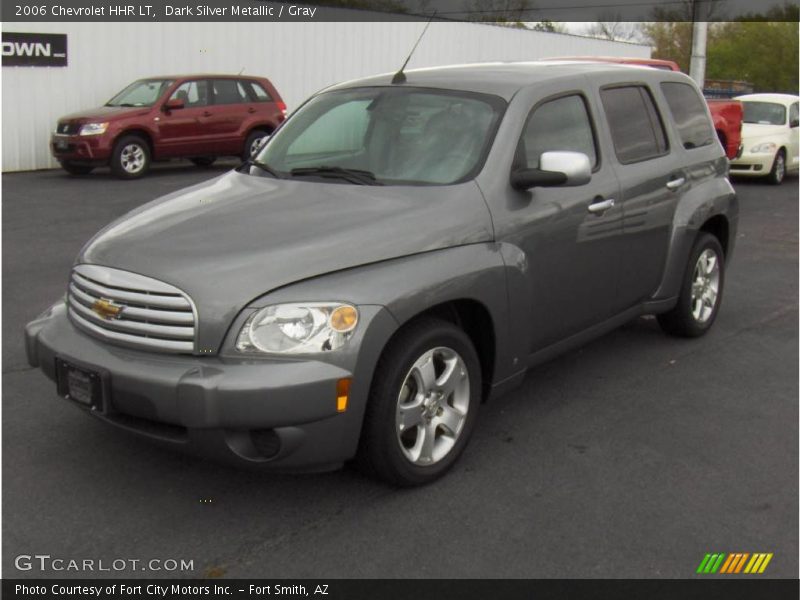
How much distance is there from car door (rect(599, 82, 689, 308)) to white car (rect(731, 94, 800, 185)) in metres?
11.2

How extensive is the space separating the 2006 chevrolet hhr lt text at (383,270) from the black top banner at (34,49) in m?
12.9

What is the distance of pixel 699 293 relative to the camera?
6262mm

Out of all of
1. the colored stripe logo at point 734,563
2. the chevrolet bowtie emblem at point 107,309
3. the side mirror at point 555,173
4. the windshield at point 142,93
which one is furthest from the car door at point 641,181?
the windshield at point 142,93

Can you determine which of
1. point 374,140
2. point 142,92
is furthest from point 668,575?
point 142,92

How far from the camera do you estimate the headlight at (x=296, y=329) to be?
3520mm

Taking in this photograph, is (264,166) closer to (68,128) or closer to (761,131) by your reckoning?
(68,128)

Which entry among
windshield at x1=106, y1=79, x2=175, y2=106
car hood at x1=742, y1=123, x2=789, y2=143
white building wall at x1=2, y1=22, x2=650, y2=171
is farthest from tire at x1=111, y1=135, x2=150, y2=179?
car hood at x1=742, y1=123, x2=789, y2=143

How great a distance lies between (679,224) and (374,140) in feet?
6.90

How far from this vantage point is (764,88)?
54812mm

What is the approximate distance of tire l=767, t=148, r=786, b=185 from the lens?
1634cm

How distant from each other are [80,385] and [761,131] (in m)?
14.9

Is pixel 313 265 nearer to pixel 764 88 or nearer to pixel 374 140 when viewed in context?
pixel 374 140

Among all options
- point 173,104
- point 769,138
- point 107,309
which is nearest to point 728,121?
point 769,138

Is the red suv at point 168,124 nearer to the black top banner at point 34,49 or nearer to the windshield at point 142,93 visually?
the windshield at point 142,93
